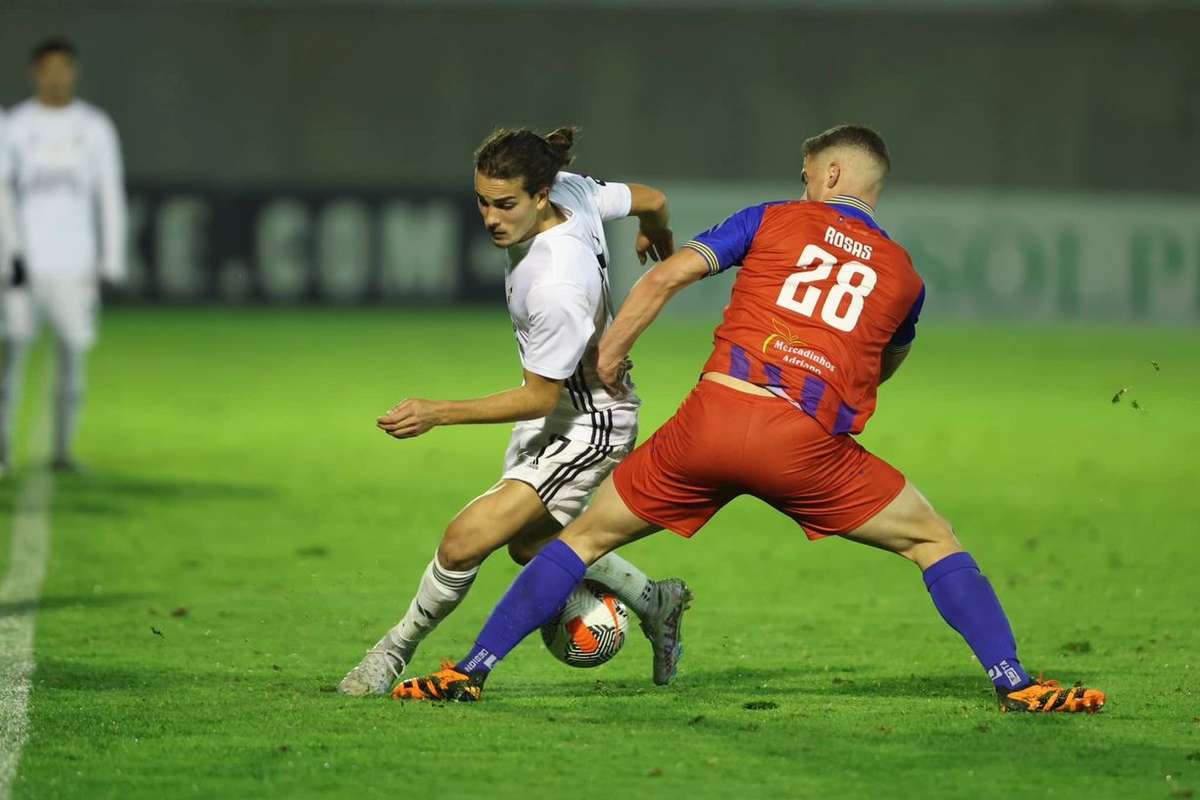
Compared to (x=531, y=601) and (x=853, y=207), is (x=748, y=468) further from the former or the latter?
(x=853, y=207)

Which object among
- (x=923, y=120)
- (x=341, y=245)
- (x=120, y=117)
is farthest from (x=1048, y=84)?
(x=120, y=117)

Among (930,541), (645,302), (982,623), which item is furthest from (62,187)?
(982,623)

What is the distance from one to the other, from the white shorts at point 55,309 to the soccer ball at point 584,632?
636 cm

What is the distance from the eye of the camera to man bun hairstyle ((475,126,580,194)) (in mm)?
5453

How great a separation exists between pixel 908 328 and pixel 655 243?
1136mm

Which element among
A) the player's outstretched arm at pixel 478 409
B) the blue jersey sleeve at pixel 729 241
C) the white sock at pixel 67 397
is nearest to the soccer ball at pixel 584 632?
the player's outstretched arm at pixel 478 409

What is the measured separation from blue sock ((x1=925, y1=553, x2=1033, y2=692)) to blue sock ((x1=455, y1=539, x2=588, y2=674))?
Result: 3.28ft

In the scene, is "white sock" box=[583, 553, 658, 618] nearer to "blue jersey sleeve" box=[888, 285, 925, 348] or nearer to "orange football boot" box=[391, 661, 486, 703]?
"orange football boot" box=[391, 661, 486, 703]

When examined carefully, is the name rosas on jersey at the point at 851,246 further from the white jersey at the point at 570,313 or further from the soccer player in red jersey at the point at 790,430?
the white jersey at the point at 570,313

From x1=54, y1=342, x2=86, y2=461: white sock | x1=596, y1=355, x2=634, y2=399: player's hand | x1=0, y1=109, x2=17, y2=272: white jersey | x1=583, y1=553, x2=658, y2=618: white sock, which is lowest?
x1=54, y1=342, x2=86, y2=461: white sock

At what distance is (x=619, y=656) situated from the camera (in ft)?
21.5

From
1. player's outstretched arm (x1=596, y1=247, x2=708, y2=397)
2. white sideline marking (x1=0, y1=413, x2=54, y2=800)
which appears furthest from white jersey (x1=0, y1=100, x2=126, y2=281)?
player's outstretched arm (x1=596, y1=247, x2=708, y2=397)

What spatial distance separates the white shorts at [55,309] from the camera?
11.5m

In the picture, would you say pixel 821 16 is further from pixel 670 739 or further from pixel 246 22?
pixel 670 739
